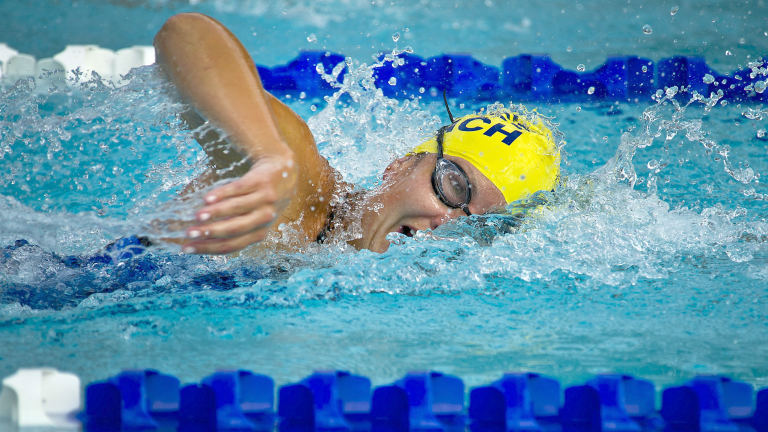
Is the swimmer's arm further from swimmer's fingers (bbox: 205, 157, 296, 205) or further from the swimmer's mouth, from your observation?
the swimmer's mouth

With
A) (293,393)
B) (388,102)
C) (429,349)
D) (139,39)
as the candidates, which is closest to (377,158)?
(388,102)

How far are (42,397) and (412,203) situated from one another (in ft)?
3.17

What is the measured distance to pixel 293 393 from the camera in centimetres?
141

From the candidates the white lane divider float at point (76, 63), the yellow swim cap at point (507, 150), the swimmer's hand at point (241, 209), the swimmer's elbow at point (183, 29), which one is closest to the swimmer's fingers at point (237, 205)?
the swimmer's hand at point (241, 209)

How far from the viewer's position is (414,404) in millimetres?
1395

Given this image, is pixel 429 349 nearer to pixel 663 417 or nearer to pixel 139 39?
pixel 663 417

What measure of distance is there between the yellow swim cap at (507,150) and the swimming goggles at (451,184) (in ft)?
0.24

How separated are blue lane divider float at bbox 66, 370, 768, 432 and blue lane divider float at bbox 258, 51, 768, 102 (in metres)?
2.62

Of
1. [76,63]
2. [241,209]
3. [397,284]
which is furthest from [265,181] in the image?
[76,63]

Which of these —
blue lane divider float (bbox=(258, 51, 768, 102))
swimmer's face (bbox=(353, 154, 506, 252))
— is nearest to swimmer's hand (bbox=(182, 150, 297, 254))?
swimmer's face (bbox=(353, 154, 506, 252))

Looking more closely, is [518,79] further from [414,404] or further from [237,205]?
[237,205]

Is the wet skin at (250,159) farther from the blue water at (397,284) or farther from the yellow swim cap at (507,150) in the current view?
the yellow swim cap at (507,150)

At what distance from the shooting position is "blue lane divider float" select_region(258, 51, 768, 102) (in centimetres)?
384

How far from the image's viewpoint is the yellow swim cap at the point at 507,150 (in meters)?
2.05
